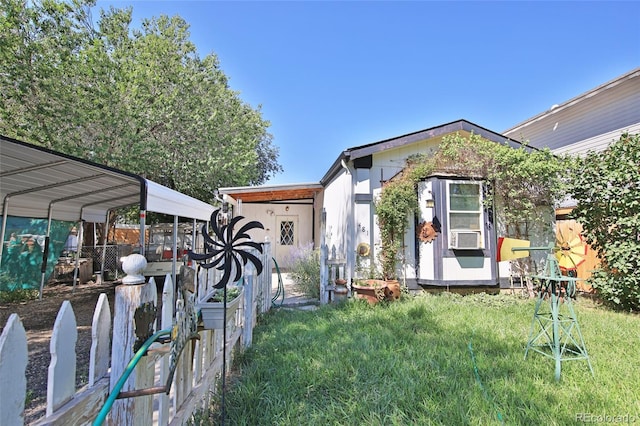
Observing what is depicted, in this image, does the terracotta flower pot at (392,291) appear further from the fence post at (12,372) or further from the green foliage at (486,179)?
the fence post at (12,372)

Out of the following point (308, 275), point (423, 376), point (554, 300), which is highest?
point (554, 300)

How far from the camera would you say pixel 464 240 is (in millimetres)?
6336

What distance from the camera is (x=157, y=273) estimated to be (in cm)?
739

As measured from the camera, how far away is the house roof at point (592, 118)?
7.72 metres

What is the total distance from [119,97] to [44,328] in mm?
7297

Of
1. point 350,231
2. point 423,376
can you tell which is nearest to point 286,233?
point 350,231

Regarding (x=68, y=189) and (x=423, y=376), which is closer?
(x=423, y=376)

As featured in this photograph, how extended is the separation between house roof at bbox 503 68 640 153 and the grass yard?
5.57 metres

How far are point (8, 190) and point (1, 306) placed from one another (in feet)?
7.53

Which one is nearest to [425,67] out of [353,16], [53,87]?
[353,16]

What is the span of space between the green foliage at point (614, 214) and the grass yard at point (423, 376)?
120 centimetres

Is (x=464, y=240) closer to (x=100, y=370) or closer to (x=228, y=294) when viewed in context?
(x=228, y=294)

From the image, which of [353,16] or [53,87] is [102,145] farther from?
[353,16]
